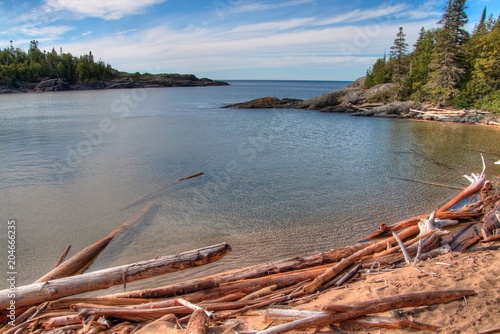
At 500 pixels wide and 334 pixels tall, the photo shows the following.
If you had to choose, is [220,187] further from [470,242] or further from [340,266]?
[470,242]

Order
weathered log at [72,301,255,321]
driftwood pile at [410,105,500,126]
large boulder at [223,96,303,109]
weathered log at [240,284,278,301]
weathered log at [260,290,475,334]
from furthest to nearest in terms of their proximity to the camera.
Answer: large boulder at [223,96,303,109]
driftwood pile at [410,105,500,126]
weathered log at [240,284,278,301]
weathered log at [72,301,255,321]
weathered log at [260,290,475,334]

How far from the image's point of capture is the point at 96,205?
1270 cm

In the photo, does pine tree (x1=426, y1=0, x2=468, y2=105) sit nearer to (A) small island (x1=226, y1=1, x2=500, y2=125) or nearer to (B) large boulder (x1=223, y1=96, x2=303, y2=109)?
(A) small island (x1=226, y1=1, x2=500, y2=125)

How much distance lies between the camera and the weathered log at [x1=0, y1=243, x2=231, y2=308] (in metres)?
5.53

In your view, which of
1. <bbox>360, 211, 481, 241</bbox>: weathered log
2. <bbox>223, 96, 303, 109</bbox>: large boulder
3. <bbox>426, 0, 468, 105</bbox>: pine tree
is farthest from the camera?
<bbox>223, 96, 303, 109</bbox>: large boulder

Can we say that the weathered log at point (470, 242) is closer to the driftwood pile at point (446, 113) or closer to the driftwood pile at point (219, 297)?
the driftwood pile at point (219, 297)

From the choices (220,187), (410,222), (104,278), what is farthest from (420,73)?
(104,278)

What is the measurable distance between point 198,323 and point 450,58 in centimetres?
4961

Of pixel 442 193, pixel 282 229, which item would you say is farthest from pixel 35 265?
pixel 442 193

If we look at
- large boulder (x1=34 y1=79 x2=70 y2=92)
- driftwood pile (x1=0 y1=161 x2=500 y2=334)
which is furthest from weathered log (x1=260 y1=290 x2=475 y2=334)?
large boulder (x1=34 y1=79 x2=70 y2=92)

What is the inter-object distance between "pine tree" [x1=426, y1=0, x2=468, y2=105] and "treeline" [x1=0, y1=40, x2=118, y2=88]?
127626mm

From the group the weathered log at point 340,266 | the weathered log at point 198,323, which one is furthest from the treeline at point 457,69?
the weathered log at point 198,323

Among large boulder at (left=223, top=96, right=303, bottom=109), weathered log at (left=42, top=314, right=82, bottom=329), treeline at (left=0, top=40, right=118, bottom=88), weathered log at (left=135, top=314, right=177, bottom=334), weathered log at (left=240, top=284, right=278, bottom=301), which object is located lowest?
weathered log at (left=42, top=314, right=82, bottom=329)

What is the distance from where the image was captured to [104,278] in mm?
5855
